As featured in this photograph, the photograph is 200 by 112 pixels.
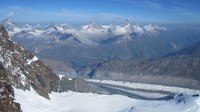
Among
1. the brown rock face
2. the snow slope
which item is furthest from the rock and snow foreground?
the brown rock face

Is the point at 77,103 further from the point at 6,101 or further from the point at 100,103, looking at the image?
Answer: the point at 6,101

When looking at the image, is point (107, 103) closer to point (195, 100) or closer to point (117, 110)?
point (117, 110)

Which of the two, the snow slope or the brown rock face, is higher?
the brown rock face

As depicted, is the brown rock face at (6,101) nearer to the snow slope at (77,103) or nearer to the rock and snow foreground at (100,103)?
the rock and snow foreground at (100,103)

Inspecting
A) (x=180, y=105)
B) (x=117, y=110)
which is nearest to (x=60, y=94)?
(x=117, y=110)

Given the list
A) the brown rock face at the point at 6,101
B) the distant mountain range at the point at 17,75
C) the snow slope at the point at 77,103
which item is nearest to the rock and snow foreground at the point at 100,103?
the snow slope at the point at 77,103

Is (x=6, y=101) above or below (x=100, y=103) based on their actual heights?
above

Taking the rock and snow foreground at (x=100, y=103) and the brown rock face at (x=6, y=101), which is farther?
the rock and snow foreground at (x=100, y=103)

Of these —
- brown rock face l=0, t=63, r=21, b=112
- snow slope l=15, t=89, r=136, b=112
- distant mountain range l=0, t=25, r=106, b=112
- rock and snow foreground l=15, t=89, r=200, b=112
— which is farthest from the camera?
snow slope l=15, t=89, r=136, b=112

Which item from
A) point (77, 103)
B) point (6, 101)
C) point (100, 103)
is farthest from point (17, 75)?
point (6, 101)

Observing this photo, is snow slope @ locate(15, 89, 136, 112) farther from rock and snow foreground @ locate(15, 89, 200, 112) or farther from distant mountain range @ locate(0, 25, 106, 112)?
distant mountain range @ locate(0, 25, 106, 112)
